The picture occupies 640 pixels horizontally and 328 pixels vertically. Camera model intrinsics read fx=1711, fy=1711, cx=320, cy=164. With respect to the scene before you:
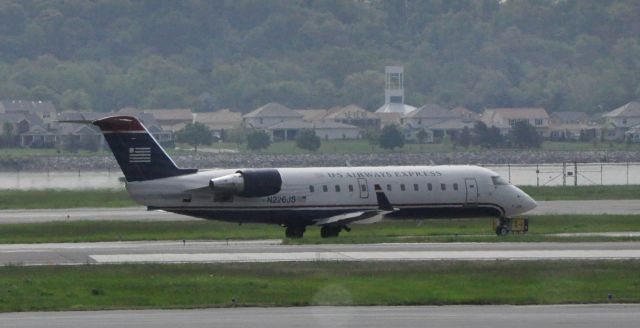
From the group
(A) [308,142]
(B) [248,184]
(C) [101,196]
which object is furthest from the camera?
(A) [308,142]

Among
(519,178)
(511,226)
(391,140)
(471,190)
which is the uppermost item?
(391,140)

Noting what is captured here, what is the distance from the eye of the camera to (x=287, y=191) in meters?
61.3

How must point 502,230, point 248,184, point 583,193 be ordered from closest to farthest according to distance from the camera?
1. point 248,184
2. point 502,230
3. point 583,193

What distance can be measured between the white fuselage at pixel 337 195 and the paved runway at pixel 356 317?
2175cm

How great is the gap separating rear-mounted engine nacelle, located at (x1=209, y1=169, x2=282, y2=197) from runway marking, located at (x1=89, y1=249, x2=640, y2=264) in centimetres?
840

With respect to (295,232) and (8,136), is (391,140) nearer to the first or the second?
(8,136)

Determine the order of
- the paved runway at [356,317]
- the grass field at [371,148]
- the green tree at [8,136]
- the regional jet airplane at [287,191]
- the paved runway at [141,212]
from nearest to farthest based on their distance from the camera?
the paved runway at [356,317] → the regional jet airplane at [287,191] → the paved runway at [141,212] → the grass field at [371,148] → the green tree at [8,136]

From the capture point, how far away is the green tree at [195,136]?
193875 mm

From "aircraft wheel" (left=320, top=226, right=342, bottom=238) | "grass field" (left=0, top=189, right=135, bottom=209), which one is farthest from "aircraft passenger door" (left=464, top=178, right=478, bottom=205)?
"grass field" (left=0, top=189, right=135, bottom=209)

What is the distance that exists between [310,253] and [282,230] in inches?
560

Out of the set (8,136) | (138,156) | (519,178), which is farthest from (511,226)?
(8,136)

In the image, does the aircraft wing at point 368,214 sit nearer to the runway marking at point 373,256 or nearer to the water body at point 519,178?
the runway marking at point 373,256

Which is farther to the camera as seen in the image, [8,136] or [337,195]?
[8,136]

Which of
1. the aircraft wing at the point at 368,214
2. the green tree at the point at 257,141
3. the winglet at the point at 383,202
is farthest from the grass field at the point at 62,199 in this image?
the green tree at the point at 257,141
